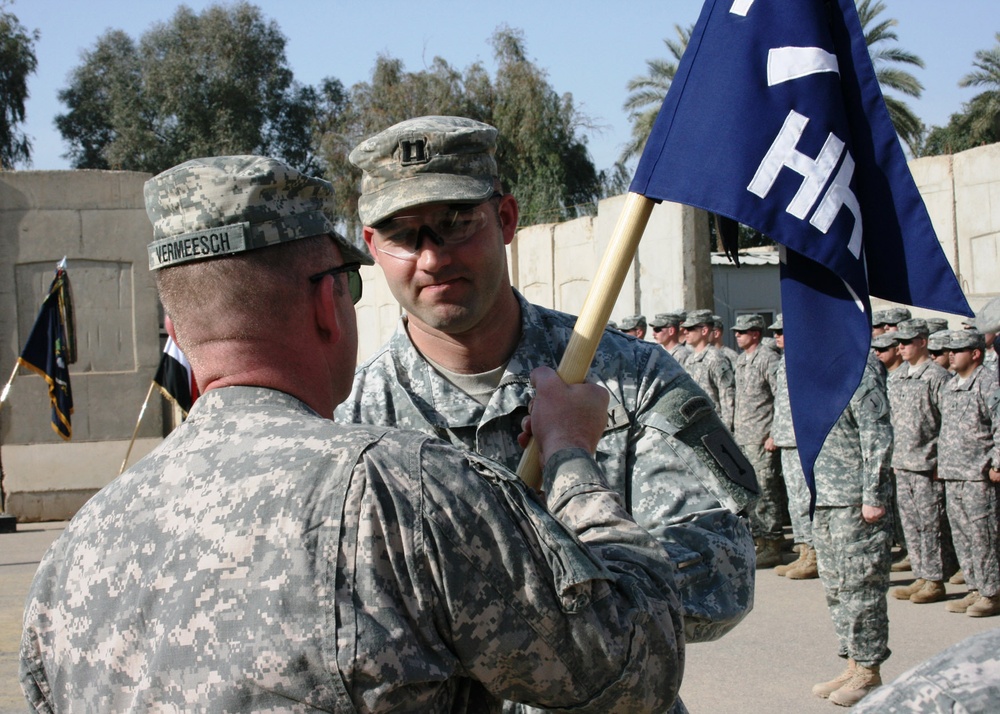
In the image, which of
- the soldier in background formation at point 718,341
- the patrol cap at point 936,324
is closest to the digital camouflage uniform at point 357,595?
the patrol cap at point 936,324

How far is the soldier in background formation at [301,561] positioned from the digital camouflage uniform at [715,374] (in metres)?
10.3

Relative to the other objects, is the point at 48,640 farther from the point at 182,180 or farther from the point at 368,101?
the point at 368,101

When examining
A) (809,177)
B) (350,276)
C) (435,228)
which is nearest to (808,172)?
(809,177)

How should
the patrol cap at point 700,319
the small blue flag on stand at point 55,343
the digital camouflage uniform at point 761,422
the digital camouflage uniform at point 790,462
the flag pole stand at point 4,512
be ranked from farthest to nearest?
the flag pole stand at point 4,512
the small blue flag on stand at point 55,343
the patrol cap at point 700,319
the digital camouflage uniform at point 761,422
the digital camouflage uniform at point 790,462

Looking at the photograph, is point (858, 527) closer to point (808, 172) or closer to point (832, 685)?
point (832, 685)

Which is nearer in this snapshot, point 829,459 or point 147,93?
point 829,459

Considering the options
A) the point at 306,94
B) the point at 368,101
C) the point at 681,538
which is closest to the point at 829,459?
the point at 681,538

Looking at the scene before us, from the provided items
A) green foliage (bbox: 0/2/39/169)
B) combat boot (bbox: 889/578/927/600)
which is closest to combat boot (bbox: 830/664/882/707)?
combat boot (bbox: 889/578/927/600)

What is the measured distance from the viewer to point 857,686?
610cm

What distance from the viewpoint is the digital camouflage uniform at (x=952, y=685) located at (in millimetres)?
1191

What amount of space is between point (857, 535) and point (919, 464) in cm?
261

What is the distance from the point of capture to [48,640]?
1.68 meters

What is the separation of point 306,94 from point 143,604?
4327 cm

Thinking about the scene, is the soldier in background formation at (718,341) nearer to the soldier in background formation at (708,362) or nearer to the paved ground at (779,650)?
the soldier in background formation at (708,362)
